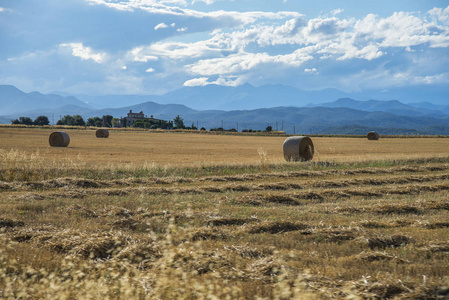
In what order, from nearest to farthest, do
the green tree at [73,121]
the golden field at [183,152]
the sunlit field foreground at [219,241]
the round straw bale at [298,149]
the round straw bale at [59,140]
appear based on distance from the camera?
the sunlit field foreground at [219,241], the golden field at [183,152], the round straw bale at [298,149], the round straw bale at [59,140], the green tree at [73,121]

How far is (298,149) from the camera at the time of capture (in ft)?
91.3

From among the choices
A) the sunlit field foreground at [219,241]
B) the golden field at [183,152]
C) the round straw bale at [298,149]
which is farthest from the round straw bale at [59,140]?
the sunlit field foreground at [219,241]

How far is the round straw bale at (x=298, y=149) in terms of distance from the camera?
27906 mm

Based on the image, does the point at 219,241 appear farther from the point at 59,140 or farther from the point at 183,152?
the point at 59,140

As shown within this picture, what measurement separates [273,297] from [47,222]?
6529 millimetres

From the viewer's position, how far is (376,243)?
8461 mm

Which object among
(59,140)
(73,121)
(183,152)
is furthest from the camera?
(73,121)

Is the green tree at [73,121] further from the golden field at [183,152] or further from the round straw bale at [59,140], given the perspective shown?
the round straw bale at [59,140]

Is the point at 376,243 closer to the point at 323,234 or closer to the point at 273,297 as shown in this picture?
the point at 323,234

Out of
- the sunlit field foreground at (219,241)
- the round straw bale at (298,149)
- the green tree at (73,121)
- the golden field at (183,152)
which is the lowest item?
the sunlit field foreground at (219,241)

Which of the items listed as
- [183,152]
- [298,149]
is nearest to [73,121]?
[183,152]

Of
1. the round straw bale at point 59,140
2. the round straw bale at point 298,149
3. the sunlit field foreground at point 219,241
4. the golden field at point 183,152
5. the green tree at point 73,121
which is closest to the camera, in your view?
the sunlit field foreground at point 219,241

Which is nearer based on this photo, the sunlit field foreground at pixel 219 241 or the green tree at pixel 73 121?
the sunlit field foreground at pixel 219 241

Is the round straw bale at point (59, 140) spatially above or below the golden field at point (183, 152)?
above
